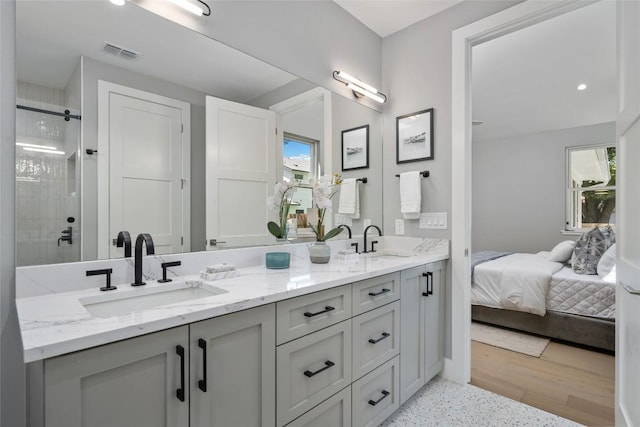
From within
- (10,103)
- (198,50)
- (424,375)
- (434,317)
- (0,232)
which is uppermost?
(198,50)

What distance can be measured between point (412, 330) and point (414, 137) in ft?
4.64

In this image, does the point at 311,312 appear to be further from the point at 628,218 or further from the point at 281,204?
the point at 628,218

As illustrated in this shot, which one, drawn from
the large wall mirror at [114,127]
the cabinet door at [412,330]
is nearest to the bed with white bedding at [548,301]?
the cabinet door at [412,330]

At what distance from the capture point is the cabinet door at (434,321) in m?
2.07

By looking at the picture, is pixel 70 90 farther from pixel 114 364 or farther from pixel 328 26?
pixel 328 26

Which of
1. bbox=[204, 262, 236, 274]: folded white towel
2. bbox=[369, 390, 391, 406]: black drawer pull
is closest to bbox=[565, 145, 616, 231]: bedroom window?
bbox=[369, 390, 391, 406]: black drawer pull

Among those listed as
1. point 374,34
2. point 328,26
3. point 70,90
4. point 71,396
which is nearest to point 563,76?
point 374,34

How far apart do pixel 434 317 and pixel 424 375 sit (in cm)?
37

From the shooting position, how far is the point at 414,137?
2461mm

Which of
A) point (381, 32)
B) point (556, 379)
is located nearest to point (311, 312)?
point (556, 379)

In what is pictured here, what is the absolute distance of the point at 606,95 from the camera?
12.7 ft

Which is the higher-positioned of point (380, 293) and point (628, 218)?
point (628, 218)

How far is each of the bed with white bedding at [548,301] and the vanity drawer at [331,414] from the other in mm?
2393

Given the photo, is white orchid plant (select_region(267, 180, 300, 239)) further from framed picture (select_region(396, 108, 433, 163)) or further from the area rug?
the area rug
